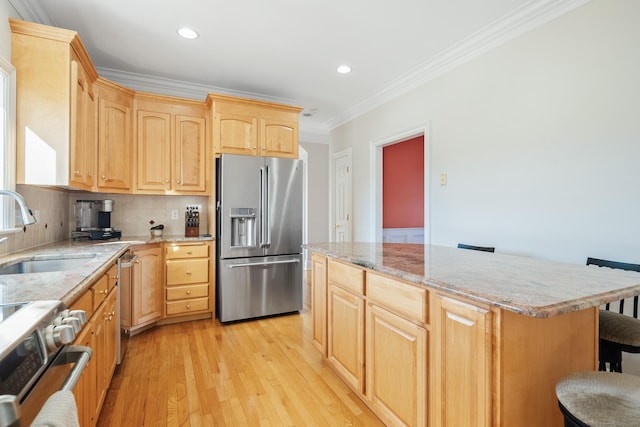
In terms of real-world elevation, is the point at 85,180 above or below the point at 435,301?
above

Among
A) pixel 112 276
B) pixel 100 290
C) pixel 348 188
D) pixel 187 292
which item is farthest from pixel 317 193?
pixel 100 290

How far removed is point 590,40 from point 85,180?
3893 millimetres

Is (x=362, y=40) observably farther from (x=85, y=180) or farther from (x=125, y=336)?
(x=125, y=336)

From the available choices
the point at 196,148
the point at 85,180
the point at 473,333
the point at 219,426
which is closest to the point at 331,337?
the point at 219,426

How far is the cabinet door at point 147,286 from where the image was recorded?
304cm

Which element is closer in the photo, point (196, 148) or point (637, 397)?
point (637, 397)

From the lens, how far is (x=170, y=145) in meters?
3.54

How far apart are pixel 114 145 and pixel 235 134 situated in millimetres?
1182

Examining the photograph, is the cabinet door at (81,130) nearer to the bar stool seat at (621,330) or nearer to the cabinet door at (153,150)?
the cabinet door at (153,150)

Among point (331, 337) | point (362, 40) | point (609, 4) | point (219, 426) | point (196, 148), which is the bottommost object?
point (219, 426)

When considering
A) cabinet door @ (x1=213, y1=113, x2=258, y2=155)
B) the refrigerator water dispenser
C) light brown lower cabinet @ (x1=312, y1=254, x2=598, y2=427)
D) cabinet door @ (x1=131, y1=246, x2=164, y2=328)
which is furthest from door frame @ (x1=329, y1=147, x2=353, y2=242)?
light brown lower cabinet @ (x1=312, y1=254, x2=598, y2=427)

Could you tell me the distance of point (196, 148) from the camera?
3670 millimetres

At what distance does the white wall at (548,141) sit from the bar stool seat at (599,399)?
53.7 inches

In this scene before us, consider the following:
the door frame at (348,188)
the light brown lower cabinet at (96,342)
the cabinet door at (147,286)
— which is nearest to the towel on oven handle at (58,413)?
the light brown lower cabinet at (96,342)
